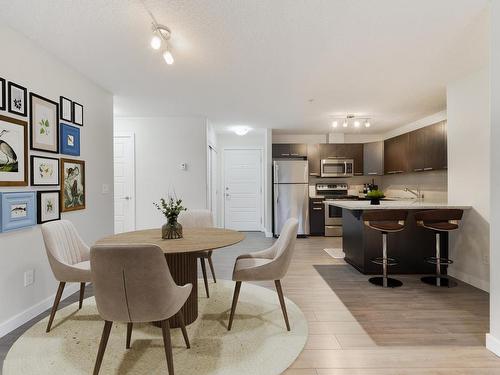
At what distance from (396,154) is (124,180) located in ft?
16.7

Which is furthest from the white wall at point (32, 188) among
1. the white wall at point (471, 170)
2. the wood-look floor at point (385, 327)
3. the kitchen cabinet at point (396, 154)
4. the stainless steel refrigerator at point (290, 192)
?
the kitchen cabinet at point (396, 154)

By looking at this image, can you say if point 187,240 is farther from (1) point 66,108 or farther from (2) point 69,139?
(1) point 66,108

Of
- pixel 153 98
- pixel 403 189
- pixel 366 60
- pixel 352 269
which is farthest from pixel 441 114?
pixel 153 98

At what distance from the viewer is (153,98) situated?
3820 millimetres

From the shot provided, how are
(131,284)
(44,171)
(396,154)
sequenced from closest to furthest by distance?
1. (131,284)
2. (44,171)
3. (396,154)

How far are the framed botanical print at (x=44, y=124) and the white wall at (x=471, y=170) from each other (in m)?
4.39

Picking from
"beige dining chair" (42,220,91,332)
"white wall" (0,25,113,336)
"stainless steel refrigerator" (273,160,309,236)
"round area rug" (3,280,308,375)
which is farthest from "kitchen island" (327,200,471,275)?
"white wall" (0,25,113,336)

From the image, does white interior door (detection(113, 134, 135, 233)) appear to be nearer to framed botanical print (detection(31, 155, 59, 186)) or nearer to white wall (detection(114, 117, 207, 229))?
white wall (detection(114, 117, 207, 229))

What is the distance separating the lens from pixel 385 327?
2.19 metres

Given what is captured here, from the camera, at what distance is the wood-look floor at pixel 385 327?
174 centimetres

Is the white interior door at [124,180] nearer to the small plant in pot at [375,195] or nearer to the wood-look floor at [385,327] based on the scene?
the wood-look floor at [385,327]

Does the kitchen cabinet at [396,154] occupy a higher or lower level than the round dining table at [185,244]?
higher

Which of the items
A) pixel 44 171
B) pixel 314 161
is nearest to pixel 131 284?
pixel 44 171

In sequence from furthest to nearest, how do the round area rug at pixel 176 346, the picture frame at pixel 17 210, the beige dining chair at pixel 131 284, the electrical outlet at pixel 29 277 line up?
the electrical outlet at pixel 29 277
the picture frame at pixel 17 210
the round area rug at pixel 176 346
the beige dining chair at pixel 131 284
